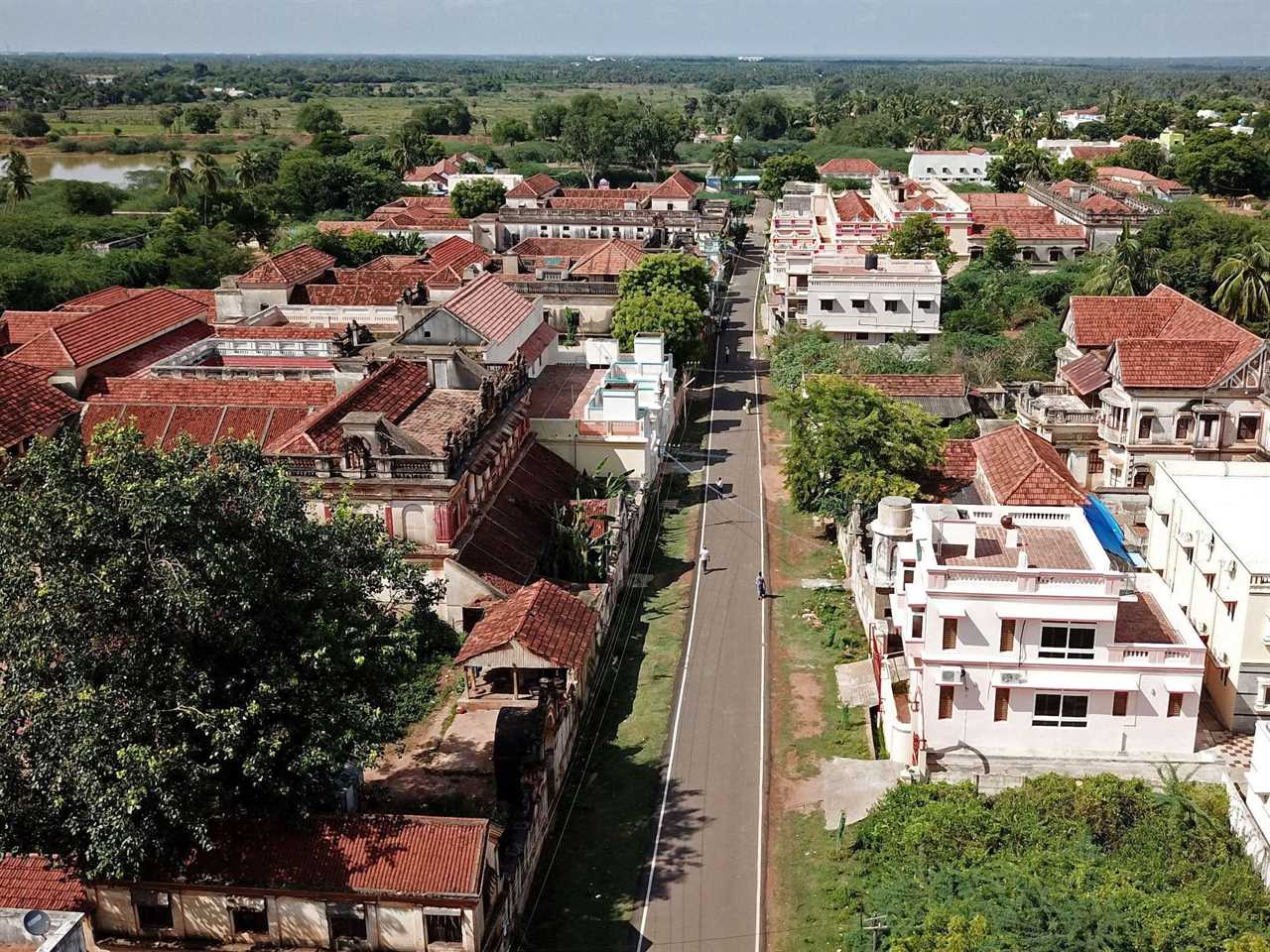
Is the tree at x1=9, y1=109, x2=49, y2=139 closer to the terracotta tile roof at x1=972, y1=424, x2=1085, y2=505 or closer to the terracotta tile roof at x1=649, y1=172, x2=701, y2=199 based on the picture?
the terracotta tile roof at x1=649, y1=172, x2=701, y2=199

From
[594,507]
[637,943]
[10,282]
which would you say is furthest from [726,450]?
[10,282]

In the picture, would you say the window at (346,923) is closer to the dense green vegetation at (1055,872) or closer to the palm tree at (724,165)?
the dense green vegetation at (1055,872)

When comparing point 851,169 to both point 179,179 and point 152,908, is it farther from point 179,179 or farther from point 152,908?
point 152,908

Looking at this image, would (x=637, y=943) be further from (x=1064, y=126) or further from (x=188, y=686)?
(x=1064, y=126)

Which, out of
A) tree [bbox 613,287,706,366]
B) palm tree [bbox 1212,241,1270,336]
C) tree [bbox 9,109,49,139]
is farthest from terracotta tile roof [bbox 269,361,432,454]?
tree [bbox 9,109,49,139]

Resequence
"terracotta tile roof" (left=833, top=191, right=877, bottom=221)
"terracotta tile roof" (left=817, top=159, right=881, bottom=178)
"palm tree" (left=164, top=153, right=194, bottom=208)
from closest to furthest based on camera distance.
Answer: "terracotta tile roof" (left=833, top=191, right=877, bottom=221) → "palm tree" (left=164, top=153, right=194, bottom=208) → "terracotta tile roof" (left=817, top=159, right=881, bottom=178)

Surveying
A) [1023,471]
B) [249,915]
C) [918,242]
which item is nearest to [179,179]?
[918,242]
